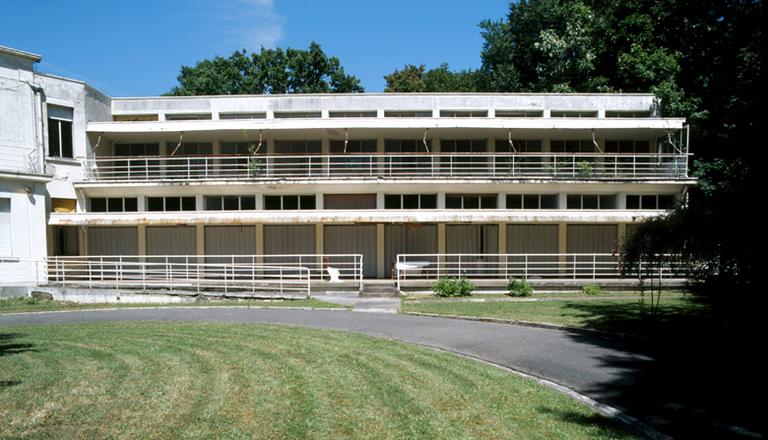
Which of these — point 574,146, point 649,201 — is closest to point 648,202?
point 649,201

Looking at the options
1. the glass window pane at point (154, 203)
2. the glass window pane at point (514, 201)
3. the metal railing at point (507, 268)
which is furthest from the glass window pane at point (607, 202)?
the glass window pane at point (154, 203)

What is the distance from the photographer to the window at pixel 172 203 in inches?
929

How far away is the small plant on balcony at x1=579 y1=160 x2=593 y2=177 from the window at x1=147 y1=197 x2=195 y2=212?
18.2m

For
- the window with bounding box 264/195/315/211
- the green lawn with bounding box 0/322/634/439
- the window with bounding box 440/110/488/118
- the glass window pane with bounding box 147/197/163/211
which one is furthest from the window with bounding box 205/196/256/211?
the green lawn with bounding box 0/322/634/439

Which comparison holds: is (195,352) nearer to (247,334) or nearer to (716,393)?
(247,334)

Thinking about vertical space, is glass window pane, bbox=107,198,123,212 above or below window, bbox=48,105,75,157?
below

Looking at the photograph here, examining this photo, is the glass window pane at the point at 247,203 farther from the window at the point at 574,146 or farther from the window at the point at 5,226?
the window at the point at 574,146

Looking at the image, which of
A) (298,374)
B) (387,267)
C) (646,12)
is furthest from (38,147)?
(646,12)

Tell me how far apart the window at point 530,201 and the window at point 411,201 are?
3.70m

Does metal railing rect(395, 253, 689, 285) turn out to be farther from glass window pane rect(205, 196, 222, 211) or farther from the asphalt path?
glass window pane rect(205, 196, 222, 211)

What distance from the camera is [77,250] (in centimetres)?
2411

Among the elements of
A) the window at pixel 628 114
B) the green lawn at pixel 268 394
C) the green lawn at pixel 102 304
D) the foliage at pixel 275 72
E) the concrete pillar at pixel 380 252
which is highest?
the foliage at pixel 275 72

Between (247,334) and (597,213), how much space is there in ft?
53.9

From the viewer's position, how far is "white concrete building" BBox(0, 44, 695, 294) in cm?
2138
